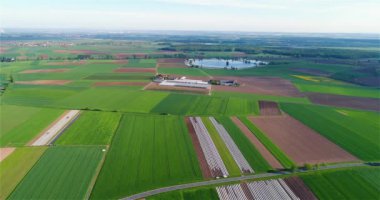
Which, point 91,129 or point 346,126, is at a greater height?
point 346,126

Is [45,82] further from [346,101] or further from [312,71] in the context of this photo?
[312,71]

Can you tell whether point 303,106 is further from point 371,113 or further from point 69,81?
point 69,81

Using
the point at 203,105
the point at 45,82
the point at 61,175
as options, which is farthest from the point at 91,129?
the point at 45,82

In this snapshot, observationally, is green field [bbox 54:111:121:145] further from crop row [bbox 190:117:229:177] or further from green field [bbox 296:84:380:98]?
green field [bbox 296:84:380:98]

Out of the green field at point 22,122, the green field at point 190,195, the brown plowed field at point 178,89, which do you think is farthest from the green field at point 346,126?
the green field at point 22,122

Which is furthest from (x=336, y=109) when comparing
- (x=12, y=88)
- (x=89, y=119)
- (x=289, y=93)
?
(x=12, y=88)
